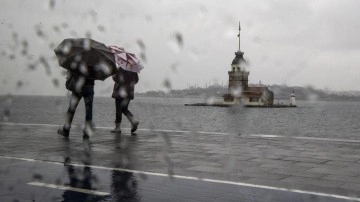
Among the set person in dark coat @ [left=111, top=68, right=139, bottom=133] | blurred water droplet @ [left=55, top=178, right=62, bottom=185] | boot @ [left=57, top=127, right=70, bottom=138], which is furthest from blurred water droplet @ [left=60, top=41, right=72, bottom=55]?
blurred water droplet @ [left=55, top=178, right=62, bottom=185]

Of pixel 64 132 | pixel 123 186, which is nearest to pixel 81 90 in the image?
pixel 64 132

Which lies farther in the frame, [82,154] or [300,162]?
[82,154]

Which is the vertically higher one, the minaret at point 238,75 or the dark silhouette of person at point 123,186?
the minaret at point 238,75

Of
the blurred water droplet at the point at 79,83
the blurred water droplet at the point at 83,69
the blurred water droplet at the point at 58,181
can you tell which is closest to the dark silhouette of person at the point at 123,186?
the blurred water droplet at the point at 58,181

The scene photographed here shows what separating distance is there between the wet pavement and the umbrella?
168 centimetres

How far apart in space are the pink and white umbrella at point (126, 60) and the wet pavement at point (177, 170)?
6.79 feet

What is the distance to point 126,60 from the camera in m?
11.2

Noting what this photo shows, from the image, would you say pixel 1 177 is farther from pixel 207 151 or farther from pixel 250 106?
Answer: pixel 250 106

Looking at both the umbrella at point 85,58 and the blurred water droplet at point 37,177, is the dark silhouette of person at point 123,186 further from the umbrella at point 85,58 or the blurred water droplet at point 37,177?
the umbrella at point 85,58

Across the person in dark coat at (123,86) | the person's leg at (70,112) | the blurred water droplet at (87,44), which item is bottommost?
the person's leg at (70,112)

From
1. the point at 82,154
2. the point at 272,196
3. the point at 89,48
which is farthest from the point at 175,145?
the point at 272,196

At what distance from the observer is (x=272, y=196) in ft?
16.2

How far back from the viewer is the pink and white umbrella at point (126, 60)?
11.1 meters

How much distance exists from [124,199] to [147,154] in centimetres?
340
